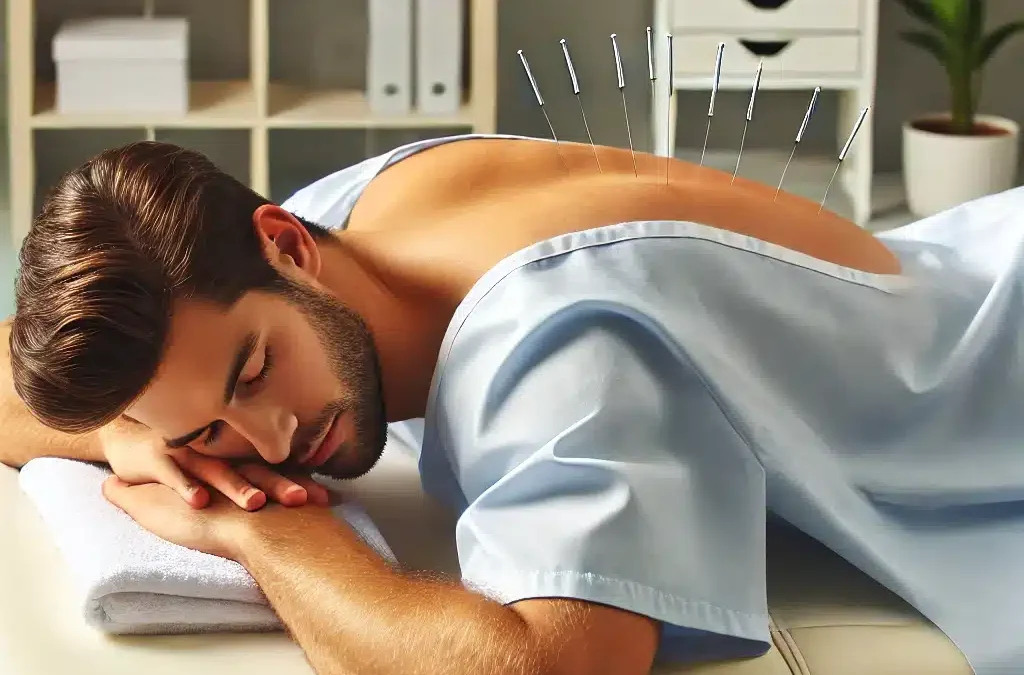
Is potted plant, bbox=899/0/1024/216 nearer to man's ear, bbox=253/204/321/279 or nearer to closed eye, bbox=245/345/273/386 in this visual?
man's ear, bbox=253/204/321/279

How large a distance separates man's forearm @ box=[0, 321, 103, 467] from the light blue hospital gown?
0.37 meters

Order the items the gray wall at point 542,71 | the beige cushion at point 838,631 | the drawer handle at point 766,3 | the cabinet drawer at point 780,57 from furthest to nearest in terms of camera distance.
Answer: the gray wall at point 542,71 → the drawer handle at point 766,3 → the cabinet drawer at point 780,57 → the beige cushion at point 838,631

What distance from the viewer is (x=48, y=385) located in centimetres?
112

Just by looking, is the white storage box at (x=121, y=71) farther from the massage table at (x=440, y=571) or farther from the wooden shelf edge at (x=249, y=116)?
the massage table at (x=440, y=571)

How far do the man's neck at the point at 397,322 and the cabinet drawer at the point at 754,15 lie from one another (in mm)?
1780

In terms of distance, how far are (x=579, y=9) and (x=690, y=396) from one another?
2.25 metres

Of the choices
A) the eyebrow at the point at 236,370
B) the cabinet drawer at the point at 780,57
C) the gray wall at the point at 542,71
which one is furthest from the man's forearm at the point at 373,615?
the gray wall at the point at 542,71

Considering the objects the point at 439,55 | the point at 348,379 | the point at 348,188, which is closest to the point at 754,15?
the point at 439,55

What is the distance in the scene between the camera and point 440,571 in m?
1.24

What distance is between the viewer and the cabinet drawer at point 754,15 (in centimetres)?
294

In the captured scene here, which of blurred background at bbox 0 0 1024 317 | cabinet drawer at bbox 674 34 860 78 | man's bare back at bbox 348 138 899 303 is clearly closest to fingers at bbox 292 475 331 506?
man's bare back at bbox 348 138 899 303

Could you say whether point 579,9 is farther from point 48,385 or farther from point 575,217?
point 48,385

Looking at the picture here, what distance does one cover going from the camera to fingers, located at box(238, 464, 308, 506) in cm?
123

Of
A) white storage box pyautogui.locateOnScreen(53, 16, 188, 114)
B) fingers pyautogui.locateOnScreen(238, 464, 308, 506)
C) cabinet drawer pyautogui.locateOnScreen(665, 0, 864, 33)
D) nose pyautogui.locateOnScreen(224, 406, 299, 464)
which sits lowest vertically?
fingers pyautogui.locateOnScreen(238, 464, 308, 506)
